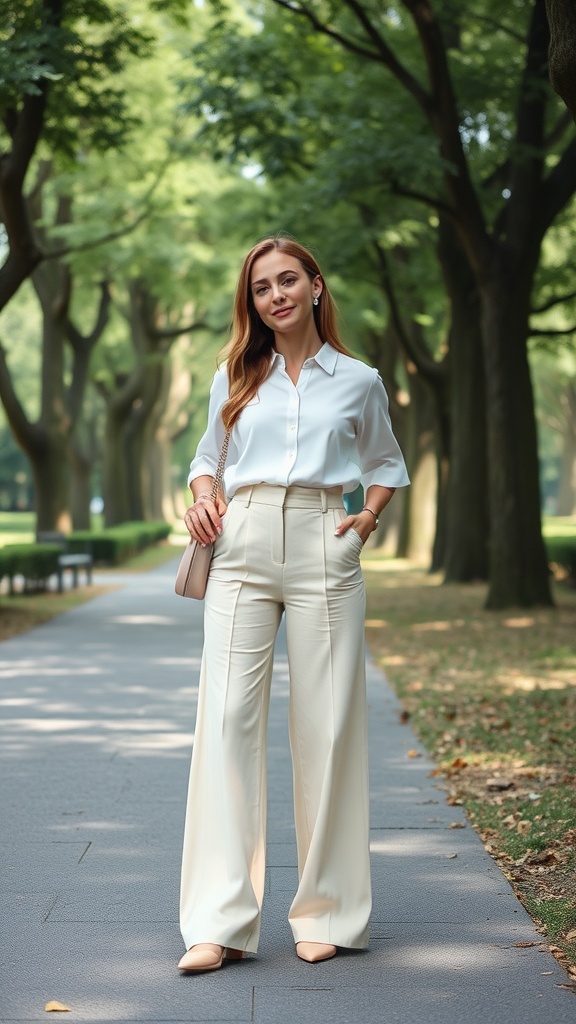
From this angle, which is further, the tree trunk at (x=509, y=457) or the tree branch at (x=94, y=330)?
the tree branch at (x=94, y=330)

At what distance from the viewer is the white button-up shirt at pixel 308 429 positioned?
12.6ft

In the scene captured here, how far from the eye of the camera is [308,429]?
3.87 m

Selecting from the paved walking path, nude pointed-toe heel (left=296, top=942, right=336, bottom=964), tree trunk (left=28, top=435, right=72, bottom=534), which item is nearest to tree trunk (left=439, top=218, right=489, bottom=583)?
tree trunk (left=28, top=435, right=72, bottom=534)

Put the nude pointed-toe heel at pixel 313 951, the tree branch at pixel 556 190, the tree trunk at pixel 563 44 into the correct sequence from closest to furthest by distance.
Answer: the nude pointed-toe heel at pixel 313 951 → the tree trunk at pixel 563 44 → the tree branch at pixel 556 190

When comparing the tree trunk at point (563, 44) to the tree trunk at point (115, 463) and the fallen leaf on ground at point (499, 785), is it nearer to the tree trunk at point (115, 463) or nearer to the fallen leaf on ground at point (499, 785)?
the fallen leaf on ground at point (499, 785)

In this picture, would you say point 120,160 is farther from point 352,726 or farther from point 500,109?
point 352,726

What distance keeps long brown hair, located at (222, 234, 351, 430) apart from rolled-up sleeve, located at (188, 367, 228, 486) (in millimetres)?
36

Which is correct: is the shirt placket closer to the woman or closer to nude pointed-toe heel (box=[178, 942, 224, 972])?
the woman

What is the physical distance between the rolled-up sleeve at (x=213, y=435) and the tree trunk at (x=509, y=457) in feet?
38.5

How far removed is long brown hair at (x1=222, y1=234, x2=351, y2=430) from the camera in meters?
3.94

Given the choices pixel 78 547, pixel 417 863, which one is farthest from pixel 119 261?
pixel 417 863

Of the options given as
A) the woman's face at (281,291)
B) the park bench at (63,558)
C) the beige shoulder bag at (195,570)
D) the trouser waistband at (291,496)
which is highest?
the woman's face at (281,291)

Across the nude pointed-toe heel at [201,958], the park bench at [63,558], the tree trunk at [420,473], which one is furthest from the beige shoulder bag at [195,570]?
the tree trunk at [420,473]

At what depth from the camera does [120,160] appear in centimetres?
2328
